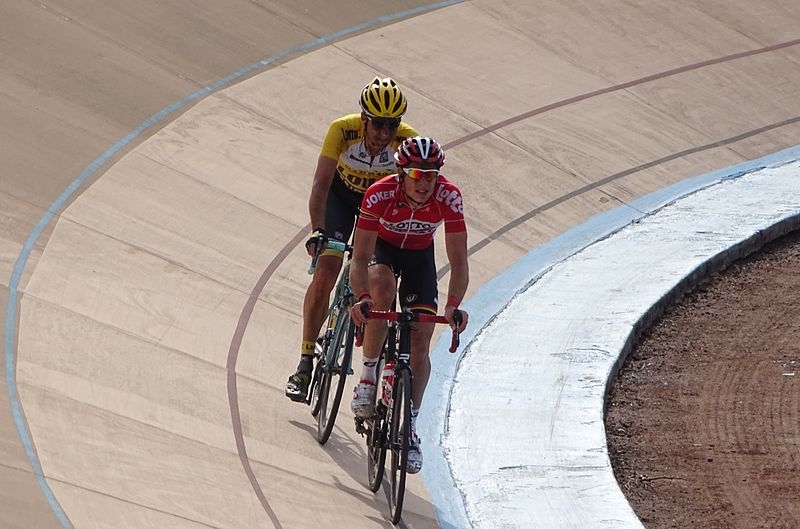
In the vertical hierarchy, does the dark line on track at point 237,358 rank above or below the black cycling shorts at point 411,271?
below

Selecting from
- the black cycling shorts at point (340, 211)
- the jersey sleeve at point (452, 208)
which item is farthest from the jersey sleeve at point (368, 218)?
the black cycling shorts at point (340, 211)

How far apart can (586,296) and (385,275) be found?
9.57ft

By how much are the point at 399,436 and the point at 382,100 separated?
155 centimetres

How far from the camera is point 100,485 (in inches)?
194

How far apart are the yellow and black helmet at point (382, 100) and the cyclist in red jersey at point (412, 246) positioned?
0.42 m

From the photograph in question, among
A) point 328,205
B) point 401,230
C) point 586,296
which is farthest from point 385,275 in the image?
point 586,296

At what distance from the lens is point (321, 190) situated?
5934 millimetres

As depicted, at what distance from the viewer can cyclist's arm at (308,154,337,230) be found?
5.93m

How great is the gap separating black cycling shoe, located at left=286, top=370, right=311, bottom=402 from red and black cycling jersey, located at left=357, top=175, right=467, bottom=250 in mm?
1030

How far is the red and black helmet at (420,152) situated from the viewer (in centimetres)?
521

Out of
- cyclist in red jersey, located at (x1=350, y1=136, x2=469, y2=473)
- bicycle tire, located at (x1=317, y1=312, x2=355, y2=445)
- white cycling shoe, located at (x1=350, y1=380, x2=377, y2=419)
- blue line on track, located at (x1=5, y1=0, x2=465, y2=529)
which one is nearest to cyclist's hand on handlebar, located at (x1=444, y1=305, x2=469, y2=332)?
cyclist in red jersey, located at (x1=350, y1=136, x2=469, y2=473)

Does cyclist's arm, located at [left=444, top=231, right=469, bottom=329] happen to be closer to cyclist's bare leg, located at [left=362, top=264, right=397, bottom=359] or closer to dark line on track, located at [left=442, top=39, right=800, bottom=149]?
cyclist's bare leg, located at [left=362, top=264, right=397, bottom=359]

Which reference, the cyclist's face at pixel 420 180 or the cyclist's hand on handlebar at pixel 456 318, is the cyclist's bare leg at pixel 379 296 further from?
the cyclist's face at pixel 420 180

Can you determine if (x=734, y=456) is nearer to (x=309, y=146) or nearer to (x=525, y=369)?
(x=525, y=369)
